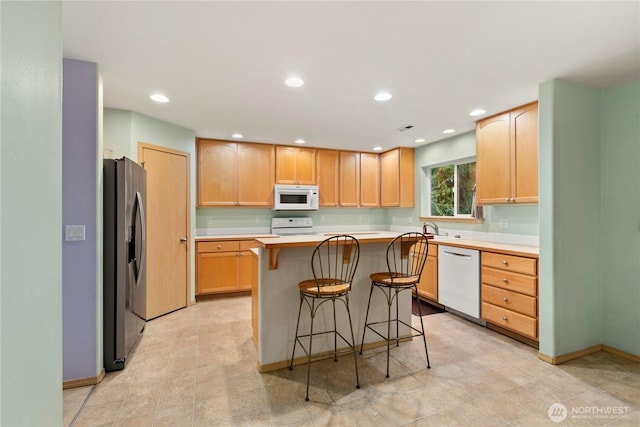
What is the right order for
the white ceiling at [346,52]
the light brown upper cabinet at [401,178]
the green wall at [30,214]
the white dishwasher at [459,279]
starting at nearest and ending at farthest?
the green wall at [30,214] → the white ceiling at [346,52] → the white dishwasher at [459,279] → the light brown upper cabinet at [401,178]

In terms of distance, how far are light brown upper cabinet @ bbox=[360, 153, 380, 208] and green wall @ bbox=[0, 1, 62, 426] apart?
482 cm

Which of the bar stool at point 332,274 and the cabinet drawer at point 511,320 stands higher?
the bar stool at point 332,274

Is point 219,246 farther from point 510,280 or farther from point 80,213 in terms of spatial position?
point 510,280

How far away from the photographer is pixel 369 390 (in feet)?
6.91

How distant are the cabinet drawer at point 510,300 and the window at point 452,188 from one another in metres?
1.47

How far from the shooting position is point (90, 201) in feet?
7.29

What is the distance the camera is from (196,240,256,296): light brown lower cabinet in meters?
4.23

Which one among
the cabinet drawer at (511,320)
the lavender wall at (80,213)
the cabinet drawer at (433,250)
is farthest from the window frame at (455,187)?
the lavender wall at (80,213)

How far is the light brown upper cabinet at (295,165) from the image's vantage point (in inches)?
193

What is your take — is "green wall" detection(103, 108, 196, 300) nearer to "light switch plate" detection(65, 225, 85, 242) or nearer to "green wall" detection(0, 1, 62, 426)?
"light switch plate" detection(65, 225, 85, 242)

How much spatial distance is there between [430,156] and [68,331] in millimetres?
4857

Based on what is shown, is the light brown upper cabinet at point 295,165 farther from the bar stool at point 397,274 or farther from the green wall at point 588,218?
the green wall at point 588,218

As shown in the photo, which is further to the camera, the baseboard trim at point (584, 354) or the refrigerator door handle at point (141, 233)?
the refrigerator door handle at point (141, 233)

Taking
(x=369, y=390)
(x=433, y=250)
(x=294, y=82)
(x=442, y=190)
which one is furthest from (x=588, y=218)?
(x=294, y=82)
